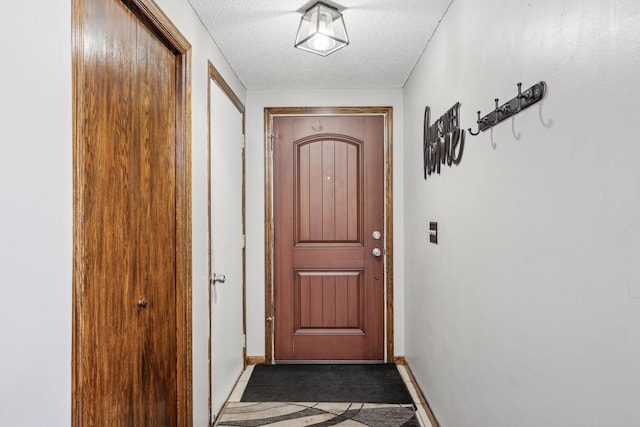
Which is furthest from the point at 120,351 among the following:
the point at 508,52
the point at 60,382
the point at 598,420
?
the point at 508,52

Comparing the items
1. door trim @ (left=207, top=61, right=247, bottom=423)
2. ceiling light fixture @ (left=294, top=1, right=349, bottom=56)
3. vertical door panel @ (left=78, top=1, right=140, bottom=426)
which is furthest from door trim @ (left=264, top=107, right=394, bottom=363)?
vertical door panel @ (left=78, top=1, right=140, bottom=426)

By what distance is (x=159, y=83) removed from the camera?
72.2 inches

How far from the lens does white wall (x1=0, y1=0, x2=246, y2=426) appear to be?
0.92 metres

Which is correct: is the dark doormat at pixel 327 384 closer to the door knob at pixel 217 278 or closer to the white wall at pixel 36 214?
the door knob at pixel 217 278

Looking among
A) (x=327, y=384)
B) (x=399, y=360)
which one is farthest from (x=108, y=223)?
(x=399, y=360)

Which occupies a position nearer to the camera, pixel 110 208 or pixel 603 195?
pixel 603 195

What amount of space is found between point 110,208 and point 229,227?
152 centimetres

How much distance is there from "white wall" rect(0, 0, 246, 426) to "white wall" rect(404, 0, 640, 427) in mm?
1243

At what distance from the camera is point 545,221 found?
1190 mm

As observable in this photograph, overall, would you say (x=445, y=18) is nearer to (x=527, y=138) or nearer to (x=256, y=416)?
(x=527, y=138)

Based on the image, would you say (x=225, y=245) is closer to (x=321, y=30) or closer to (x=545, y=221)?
(x=321, y=30)

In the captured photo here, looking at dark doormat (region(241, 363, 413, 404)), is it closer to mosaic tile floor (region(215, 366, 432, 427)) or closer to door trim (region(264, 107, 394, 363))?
mosaic tile floor (region(215, 366, 432, 427))

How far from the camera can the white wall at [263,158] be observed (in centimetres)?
351

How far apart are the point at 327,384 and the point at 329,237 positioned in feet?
3.58
